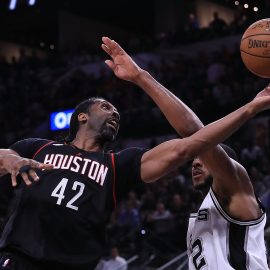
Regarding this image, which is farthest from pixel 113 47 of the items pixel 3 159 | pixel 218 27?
pixel 218 27

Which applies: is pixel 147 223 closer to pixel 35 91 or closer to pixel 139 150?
pixel 139 150

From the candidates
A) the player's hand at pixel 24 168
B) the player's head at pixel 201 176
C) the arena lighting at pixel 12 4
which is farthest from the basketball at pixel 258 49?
the arena lighting at pixel 12 4

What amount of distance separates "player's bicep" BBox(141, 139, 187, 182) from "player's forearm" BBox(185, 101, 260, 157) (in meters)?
0.07

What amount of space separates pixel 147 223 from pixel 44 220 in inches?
276

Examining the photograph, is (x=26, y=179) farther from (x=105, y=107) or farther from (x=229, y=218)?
(x=229, y=218)

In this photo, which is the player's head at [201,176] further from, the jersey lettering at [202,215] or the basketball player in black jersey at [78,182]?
the basketball player in black jersey at [78,182]

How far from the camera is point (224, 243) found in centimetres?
367

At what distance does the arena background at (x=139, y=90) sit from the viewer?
10148 millimetres

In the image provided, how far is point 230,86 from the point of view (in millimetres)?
13367

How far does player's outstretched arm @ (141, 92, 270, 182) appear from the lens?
3080 millimetres

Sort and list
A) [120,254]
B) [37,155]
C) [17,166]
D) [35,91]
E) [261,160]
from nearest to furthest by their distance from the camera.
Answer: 1. [17,166]
2. [37,155]
3. [120,254]
4. [261,160]
5. [35,91]

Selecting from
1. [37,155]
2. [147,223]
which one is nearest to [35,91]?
[147,223]

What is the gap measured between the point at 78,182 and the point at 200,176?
0.91 m

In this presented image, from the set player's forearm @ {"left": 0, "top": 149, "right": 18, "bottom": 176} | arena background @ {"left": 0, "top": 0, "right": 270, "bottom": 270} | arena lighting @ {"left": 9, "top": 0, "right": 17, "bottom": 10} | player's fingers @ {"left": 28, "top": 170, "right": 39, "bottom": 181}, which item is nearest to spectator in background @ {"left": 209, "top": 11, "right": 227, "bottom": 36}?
arena background @ {"left": 0, "top": 0, "right": 270, "bottom": 270}
